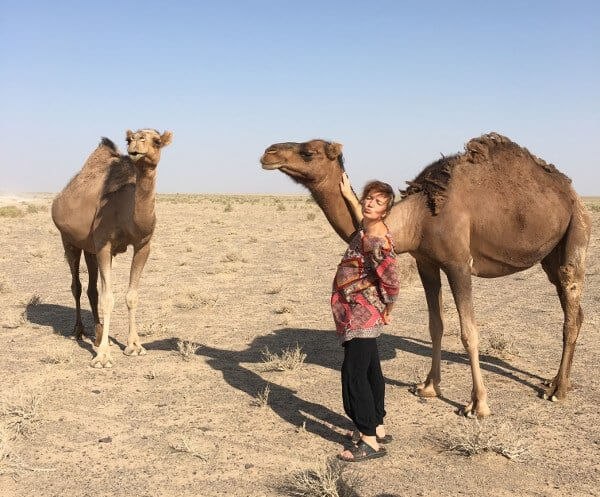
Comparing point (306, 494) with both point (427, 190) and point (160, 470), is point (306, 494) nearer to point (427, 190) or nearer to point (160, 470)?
point (160, 470)

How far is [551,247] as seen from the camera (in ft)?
19.0

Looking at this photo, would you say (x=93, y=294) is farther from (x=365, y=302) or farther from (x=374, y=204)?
(x=374, y=204)

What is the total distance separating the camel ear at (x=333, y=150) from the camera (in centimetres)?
487

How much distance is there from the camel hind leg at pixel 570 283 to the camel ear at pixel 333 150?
2.77 metres

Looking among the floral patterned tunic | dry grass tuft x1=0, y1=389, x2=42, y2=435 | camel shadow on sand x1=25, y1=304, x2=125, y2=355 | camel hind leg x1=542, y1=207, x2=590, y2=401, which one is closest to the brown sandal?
the floral patterned tunic

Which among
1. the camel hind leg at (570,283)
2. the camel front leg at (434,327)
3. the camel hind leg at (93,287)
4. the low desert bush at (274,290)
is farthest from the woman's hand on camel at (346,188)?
the low desert bush at (274,290)

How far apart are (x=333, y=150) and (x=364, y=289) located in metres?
1.37

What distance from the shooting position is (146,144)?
21.1 ft

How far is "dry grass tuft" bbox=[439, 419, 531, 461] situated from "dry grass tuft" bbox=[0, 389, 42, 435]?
378 centimetres

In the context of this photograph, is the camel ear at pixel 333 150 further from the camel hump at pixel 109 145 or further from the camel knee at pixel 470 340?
the camel hump at pixel 109 145

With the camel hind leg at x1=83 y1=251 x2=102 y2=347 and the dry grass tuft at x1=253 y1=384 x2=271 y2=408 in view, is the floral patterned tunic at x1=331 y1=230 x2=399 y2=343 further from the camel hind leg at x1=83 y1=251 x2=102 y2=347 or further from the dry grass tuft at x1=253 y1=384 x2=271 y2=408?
the camel hind leg at x1=83 y1=251 x2=102 y2=347

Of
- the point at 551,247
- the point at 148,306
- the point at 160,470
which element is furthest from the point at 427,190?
the point at 148,306

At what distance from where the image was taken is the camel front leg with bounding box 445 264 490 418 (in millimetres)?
5137

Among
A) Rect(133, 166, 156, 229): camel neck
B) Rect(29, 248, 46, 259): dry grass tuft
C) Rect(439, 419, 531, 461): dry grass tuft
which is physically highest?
Rect(133, 166, 156, 229): camel neck
